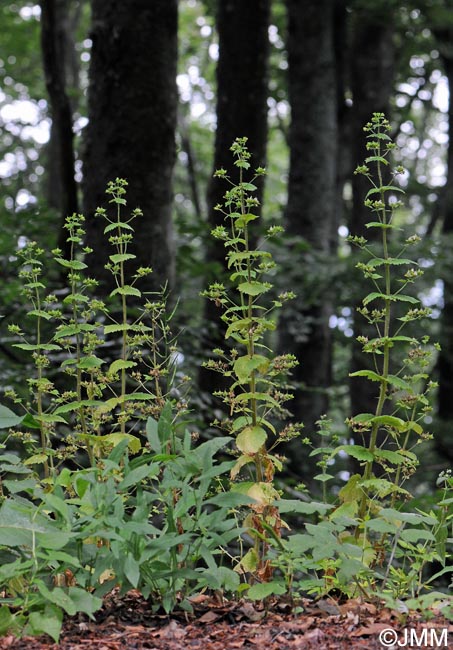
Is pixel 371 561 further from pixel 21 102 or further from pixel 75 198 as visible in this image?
pixel 21 102

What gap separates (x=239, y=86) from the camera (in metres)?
7.53

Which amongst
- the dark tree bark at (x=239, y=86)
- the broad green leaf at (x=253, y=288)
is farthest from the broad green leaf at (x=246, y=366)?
the dark tree bark at (x=239, y=86)

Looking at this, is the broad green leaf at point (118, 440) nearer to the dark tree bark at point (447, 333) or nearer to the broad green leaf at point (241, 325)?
the broad green leaf at point (241, 325)

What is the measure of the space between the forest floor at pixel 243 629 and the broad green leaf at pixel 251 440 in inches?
20.0

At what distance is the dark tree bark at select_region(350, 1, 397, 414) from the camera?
11867 mm

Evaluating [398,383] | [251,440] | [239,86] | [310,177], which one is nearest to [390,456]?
[398,383]

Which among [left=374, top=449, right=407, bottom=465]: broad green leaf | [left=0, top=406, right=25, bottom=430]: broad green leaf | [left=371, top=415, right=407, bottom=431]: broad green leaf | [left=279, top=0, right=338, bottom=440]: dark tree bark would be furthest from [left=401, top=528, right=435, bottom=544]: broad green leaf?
[left=279, top=0, right=338, bottom=440]: dark tree bark

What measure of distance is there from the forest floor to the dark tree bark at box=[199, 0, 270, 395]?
4507mm

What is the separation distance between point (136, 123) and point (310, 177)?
246 inches

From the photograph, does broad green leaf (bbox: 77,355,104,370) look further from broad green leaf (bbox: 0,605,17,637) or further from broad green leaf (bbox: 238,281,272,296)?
Result: broad green leaf (bbox: 0,605,17,637)

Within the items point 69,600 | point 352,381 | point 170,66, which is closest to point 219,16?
point 170,66

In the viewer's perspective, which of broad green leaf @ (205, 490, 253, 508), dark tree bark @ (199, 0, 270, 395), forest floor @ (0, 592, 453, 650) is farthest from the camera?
dark tree bark @ (199, 0, 270, 395)

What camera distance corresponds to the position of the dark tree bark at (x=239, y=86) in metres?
7.38

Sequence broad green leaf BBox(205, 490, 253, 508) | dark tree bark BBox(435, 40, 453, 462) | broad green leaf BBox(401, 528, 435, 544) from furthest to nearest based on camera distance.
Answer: dark tree bark BBox(435, 40, 453, 462) → broad green leaf BBox(401, 528, 435, 544) → broad green leaf BBox(205, 490, 253, 508)
